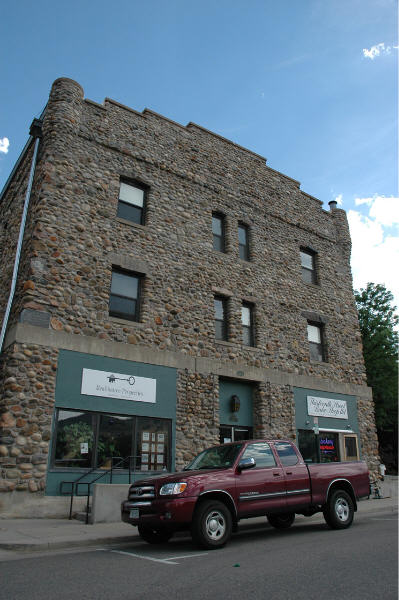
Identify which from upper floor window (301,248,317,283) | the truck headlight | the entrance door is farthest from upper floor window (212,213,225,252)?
the truck headlight

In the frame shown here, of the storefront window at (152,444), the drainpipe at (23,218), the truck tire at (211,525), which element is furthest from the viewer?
the storefront window at (152,444)

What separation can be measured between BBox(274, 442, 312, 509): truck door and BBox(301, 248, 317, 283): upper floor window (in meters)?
12.6

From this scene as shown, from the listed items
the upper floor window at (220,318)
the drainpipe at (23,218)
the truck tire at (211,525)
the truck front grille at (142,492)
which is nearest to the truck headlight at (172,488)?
the truck front grille at (142,492)

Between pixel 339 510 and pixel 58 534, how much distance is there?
5557 mm

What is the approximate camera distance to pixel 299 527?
10.3 metres

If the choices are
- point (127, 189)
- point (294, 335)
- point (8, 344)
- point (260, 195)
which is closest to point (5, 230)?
point (127, 189)

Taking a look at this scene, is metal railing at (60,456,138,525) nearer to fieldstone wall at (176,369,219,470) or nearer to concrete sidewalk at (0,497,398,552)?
concrete sidewalk at (0,497,398,552)

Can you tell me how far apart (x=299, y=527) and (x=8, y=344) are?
854 cm

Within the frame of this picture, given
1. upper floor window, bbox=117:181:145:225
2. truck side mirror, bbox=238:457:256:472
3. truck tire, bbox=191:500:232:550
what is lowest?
truck tire, bbox=191:500:232:550

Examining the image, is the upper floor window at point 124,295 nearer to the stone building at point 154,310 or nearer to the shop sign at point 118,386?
the stone building at point 154,310

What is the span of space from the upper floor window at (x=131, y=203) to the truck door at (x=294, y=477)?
31.7 ft

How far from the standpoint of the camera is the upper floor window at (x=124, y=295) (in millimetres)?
14627

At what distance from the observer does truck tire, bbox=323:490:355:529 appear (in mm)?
9383

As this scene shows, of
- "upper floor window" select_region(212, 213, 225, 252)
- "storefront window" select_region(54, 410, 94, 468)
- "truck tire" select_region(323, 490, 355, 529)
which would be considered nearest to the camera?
"truck tire" select_region(323, 490, 355, 529)
